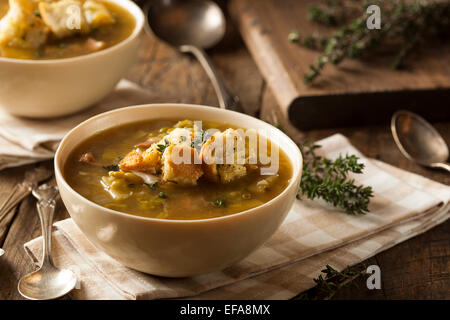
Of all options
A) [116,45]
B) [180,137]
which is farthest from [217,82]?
[180,137]

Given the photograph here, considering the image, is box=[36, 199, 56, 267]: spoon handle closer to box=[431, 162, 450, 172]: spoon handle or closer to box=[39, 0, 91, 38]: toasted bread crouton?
box=[39, 0, 91, 38]: toasted bread crouton

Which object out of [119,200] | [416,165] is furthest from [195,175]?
[416,165]

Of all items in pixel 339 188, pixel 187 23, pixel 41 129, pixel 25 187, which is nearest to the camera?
pixel 339 188

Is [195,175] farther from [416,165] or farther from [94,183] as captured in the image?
[416,165]

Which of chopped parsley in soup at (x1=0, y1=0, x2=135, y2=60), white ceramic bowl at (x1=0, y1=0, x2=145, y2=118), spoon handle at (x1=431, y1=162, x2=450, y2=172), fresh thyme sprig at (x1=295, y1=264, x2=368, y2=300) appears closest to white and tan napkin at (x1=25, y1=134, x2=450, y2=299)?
fresh thyme sprig at (x1=295, y1=264, x2=368, y2=300)

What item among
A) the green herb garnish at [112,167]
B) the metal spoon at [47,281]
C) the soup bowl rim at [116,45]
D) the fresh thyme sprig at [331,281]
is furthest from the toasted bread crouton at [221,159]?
the soup bowl rim at [116,45]

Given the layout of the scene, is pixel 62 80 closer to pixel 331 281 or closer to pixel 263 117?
pixel 263 117
